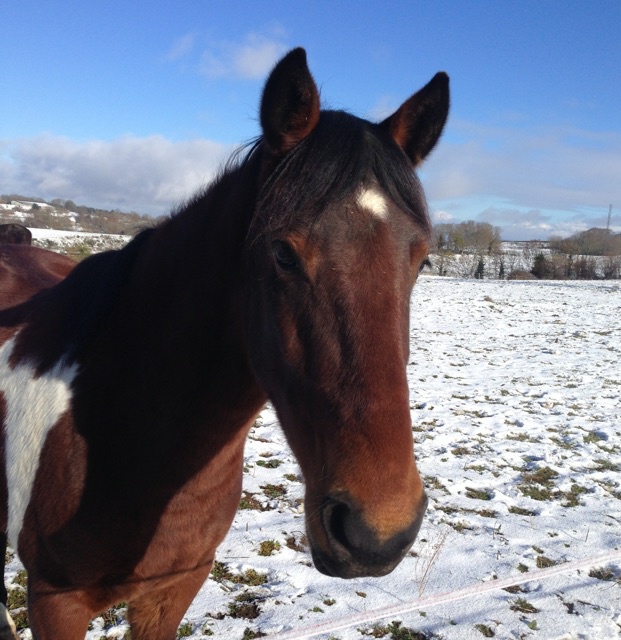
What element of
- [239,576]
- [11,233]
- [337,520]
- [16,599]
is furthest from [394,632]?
[11,233]

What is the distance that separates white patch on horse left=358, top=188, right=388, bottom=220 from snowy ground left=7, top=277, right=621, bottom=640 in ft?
8.52

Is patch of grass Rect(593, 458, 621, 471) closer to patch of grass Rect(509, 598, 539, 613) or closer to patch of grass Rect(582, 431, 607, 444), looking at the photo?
patch of grass Rect(582, 431, 607, 444)

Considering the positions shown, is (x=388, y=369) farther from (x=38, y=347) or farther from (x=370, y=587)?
(x=370, y=587)

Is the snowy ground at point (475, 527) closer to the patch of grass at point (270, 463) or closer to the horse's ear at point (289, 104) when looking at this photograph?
the patch of grass at point (270, 463)

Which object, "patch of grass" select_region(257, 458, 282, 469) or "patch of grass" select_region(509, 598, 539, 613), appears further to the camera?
"patch of grass" select_region(257, 458, 282, 469)

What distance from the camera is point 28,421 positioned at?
6.78 feet

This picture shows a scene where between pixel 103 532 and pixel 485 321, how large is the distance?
13.6 m

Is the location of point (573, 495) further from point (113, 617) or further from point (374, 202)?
point (374, 202)

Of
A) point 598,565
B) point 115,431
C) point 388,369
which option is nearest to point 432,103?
point 388,369


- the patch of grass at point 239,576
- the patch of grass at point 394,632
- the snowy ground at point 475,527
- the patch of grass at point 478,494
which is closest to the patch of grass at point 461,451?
the snowy ground at point 475,527

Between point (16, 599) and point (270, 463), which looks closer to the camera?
point (16, 599)

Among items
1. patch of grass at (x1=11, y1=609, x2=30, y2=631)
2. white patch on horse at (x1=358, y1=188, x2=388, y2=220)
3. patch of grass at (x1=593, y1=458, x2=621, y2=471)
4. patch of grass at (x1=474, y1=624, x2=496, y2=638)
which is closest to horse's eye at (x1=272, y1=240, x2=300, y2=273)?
white patch on horse at (x1=358, y1=188, x2=388, y2=220)

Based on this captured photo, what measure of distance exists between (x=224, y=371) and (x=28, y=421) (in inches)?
37.0

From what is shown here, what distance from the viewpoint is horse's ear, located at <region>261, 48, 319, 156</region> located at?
1.51m
